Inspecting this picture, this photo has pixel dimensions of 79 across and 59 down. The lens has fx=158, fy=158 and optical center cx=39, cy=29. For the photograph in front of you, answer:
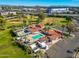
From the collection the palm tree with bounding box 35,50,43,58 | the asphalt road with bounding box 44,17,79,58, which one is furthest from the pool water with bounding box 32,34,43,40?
the palm tree with bounding box 35,50,43,58

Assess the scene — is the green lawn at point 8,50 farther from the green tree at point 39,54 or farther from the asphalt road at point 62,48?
the asphalt road at point 62,48

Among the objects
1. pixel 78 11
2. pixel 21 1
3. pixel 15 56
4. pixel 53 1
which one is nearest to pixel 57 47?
pixel 15 56

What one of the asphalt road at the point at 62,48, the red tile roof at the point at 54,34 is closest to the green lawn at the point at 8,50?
the asphalt road at the point at 62,48

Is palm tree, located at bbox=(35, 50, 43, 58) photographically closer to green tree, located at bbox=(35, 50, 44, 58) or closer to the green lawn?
A: green tree, located at bbox=(35, 50, 44, 58)

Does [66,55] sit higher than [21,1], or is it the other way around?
[21,1]

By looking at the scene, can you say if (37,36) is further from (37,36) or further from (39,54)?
(39,54)

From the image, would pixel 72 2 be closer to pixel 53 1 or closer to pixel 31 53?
pixel 53 1

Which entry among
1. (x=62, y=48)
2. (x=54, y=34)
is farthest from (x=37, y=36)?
(x=62, y=48)
